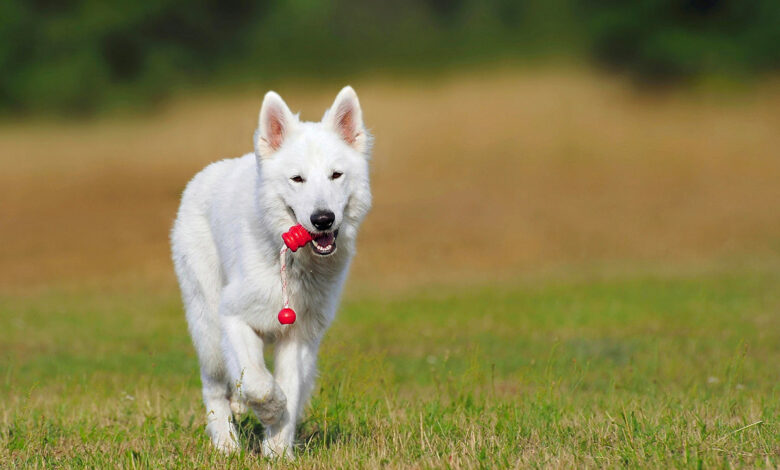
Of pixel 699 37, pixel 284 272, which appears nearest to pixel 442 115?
pixel 699 37

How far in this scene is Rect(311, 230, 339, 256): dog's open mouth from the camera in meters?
5.00

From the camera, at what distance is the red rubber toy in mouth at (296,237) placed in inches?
199

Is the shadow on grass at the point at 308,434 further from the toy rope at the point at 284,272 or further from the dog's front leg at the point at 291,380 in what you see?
the toy rope at the point at 284,272

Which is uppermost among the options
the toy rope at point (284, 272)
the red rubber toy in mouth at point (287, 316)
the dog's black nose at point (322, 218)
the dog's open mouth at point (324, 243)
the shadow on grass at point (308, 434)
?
the dog's black nose at point (322, 218)

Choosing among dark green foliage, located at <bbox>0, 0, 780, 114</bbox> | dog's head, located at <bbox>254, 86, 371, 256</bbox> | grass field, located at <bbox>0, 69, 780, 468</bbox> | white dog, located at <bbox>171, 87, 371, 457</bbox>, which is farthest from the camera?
dark green foliage, located at <bbox>0, 0, 780, 114</bbox>

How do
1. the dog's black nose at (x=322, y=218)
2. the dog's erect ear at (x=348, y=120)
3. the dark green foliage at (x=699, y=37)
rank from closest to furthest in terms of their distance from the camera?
the dog's black nose at (x=322, y=218), the dog's erect ear at (x=348, y=120), the dark green foliage at (x=699, y=37)

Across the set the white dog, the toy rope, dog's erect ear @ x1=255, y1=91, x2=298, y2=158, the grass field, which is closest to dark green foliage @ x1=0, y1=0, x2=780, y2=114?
the grass field

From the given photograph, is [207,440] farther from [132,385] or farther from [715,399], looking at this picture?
[715,399]

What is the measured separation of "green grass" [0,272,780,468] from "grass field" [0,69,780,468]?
0.12ft

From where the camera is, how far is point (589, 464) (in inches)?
182

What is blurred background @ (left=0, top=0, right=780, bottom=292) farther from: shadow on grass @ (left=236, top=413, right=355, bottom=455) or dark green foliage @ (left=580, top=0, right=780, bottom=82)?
shadow on grass @ (left=236, top=413, right=355, bottom=455)

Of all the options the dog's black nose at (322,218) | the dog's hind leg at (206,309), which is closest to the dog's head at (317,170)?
the dog's black nose at (322,218)

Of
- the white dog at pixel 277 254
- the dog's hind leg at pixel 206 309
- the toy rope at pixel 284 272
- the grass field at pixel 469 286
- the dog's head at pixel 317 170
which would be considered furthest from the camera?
the dog's hind leg at pixel 206 309

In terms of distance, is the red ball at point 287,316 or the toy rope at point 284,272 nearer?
the red ball at point 287,316
